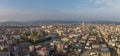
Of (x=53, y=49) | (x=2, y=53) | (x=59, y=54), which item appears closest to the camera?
(x=2, y=53)

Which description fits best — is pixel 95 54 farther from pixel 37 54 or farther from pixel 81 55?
pixel 37 54

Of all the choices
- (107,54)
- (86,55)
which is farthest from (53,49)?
(107,54)

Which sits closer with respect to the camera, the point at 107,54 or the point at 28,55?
the point at 28,55

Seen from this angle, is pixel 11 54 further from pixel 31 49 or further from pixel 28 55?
pixel 31 49

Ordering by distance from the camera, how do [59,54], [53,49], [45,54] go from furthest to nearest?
1. [53,49]
2. [59,54]
3. [45,54]

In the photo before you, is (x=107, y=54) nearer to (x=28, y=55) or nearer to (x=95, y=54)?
(x=95, y=54)

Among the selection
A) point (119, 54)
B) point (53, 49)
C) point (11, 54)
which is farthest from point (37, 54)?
point (119, 54)

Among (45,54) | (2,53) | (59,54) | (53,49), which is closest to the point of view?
(2,53)

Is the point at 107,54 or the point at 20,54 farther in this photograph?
the point at 107,54

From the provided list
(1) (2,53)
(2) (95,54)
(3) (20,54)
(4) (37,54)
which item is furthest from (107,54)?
(1) (2,53)
